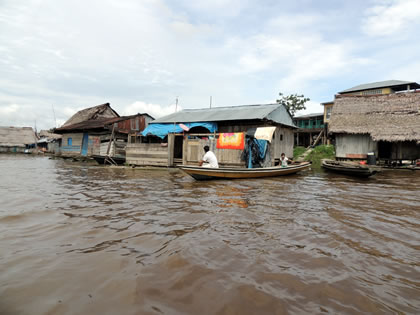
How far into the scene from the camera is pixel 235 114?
15.2m

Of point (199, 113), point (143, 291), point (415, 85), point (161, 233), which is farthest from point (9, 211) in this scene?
point (415, 85)

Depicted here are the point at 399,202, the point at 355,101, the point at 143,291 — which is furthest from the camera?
the point at 355,101

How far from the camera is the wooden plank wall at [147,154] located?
1523cm

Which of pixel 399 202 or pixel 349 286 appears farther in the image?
pixel 399 202

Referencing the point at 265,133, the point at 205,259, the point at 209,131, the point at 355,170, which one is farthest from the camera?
the point at 209,131

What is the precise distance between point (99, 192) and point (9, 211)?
2.34 metres

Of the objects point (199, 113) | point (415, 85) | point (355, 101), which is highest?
point (415, 85)

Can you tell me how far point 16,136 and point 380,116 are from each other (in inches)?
2116

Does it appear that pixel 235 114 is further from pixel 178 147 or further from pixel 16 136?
pixel 16 136

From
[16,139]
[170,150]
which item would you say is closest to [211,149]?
[170,150]

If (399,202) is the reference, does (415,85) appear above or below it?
above

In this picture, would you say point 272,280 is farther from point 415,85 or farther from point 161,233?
point 415,85

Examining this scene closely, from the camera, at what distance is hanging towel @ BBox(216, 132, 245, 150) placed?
38.7 feet

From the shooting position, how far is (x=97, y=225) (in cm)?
390
